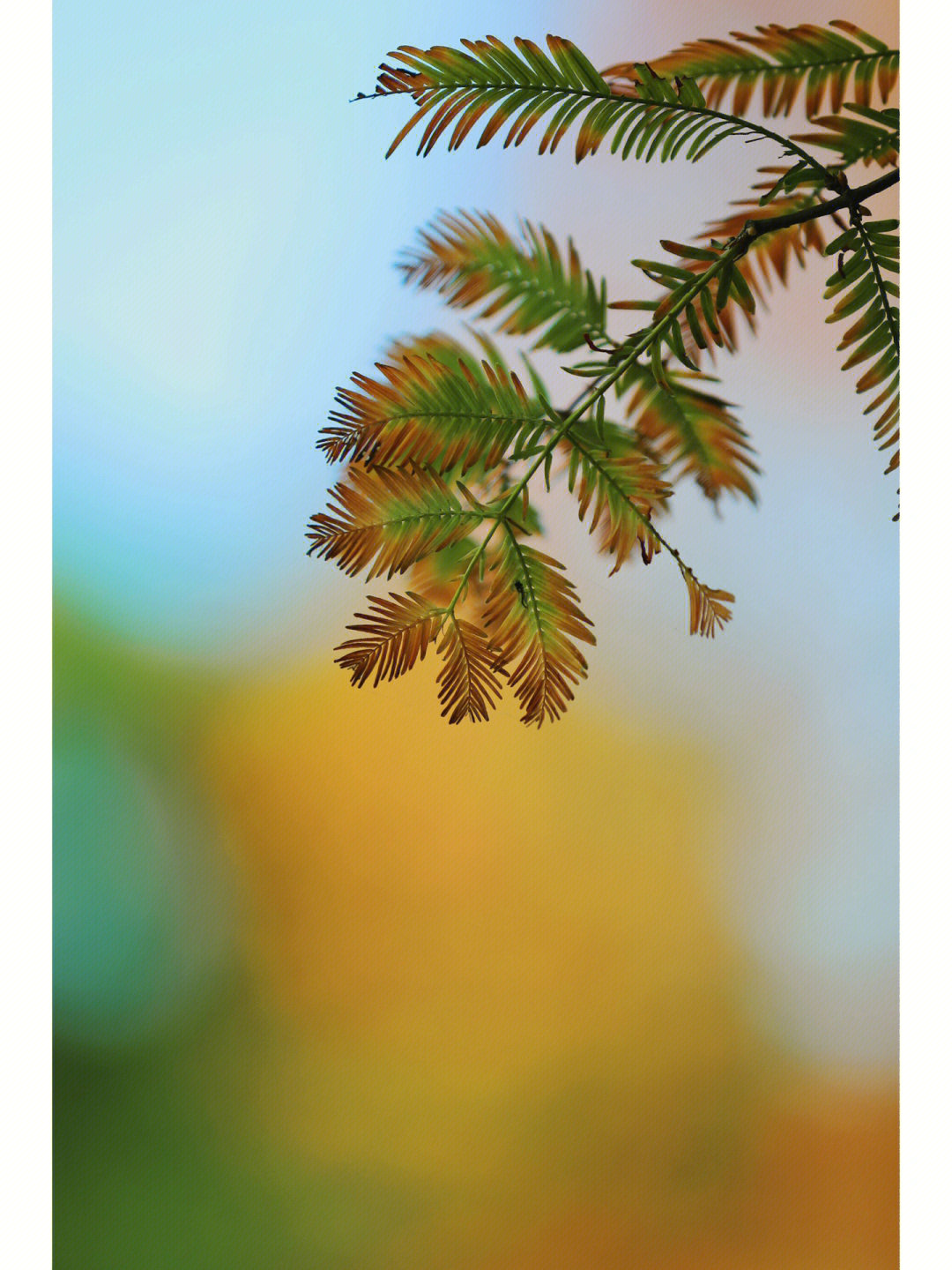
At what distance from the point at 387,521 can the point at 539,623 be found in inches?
8.6

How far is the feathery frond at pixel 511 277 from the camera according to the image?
1347 millimetres

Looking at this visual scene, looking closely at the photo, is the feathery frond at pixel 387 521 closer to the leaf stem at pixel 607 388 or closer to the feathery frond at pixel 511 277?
the leaf stem at pixel 607 388

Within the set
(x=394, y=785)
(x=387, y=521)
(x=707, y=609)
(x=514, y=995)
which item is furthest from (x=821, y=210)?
(x=514, y=995)

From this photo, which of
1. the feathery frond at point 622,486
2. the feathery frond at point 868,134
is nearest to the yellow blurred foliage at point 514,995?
the feathery frond at point 622,486

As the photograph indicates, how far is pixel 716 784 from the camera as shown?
1.35m

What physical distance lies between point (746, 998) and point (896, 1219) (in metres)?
0.31

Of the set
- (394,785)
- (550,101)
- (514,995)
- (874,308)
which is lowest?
(514,995)

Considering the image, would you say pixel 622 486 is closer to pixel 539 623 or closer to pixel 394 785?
pixel 539 623

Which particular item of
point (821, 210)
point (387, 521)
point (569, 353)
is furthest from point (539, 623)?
point (821, 210)

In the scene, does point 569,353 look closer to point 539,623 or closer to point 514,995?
point 539,623

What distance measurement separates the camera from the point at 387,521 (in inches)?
54.2

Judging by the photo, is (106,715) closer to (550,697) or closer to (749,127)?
(550,697)

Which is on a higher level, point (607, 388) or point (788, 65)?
point (788, 65)

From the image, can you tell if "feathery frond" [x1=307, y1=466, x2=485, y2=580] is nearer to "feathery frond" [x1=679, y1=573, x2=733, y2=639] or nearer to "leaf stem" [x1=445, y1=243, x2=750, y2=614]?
"leaf stem" [x1=445, y1=243, x2=750, y2=614]
